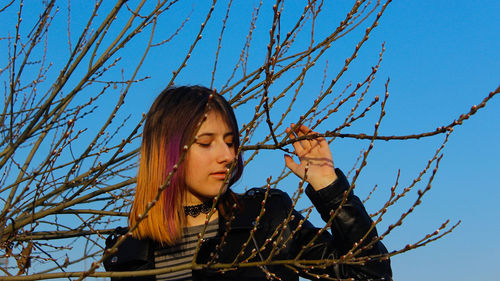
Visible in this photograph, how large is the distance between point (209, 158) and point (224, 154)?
77 mm

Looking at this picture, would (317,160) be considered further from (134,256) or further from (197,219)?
(134,256)

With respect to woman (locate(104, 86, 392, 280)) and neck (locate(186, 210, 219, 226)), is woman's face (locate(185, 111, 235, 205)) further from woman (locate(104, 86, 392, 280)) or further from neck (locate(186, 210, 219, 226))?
neck (locate(186, 210, 219, 226))

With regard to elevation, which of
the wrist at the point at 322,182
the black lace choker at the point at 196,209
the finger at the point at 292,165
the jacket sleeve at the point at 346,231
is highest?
the finger at the point at 292,165

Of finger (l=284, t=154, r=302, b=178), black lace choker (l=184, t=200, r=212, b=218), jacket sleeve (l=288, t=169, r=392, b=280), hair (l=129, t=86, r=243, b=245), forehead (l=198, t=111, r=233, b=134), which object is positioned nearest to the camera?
jacket sleeve (l=288, t=169, r=392, b=280)

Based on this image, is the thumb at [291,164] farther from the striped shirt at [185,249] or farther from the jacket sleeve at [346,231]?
the striped shirt at [185,249]

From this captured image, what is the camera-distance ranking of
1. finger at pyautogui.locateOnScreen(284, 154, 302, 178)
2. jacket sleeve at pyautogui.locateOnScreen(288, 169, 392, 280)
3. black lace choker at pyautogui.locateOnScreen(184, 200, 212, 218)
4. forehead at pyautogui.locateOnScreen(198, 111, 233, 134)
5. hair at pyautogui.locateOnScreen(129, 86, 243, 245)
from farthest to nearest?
black lace choker at pyautogui.locateOnScreen(184, 200, 212, 218) → hair at pyautogui.locateOnScreen(129, 86, 243, 245) → forehead at pyautogui.locateOnScreen(198, 111, 233, 134) → finger at pyautogui.locateOnScreen(284, 154, 302, 178) → jacket sleeve at pyautogui.locateOnScreen(288, 169, 392, 280)

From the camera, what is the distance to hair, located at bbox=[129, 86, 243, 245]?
2.61m

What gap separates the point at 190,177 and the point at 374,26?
1.15m

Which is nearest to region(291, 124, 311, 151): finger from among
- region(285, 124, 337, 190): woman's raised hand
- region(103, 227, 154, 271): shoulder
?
region(285, 124, 337, 190): woman's raised hand

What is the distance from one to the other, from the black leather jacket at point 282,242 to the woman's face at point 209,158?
11.8 inches

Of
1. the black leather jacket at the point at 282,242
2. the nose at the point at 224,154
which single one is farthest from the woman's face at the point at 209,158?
the black leather jacket at the point at 282,242

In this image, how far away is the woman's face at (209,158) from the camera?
Answer: 245 centimetres

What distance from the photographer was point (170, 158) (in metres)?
2.62

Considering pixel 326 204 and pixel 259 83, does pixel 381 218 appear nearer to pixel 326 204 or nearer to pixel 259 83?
pixel 326 204
